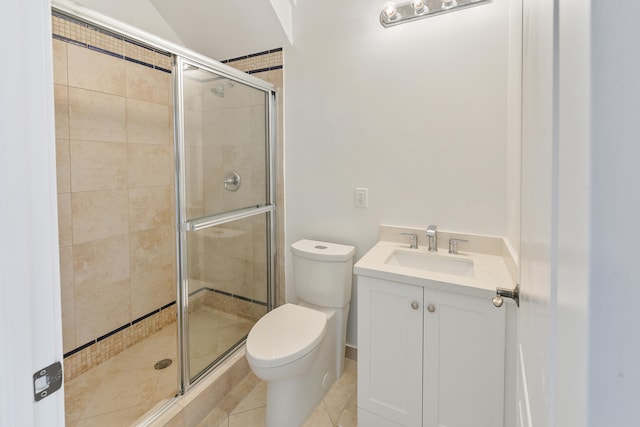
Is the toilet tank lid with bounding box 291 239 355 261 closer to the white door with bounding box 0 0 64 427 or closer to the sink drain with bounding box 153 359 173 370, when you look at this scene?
the sink drain with bounding box 153 359 173 370

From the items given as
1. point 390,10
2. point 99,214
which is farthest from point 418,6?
point 99,214

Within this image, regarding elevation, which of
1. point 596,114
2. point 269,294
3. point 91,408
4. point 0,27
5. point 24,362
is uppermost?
point 0,27

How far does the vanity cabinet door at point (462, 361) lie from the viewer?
1.18 meters

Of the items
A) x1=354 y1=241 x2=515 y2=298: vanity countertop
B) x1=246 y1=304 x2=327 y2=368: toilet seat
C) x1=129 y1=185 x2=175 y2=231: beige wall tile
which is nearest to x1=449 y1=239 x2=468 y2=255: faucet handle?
x1=354 y1=241 x2=515 y2=298: vanity countertop

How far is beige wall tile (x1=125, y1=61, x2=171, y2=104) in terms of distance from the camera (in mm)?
2008

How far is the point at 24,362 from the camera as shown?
45cm

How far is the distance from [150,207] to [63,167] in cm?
59

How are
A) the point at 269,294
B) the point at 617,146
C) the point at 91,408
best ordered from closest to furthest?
1. the point at 617,146
2. the point at 91,408
3. the point at 269,294

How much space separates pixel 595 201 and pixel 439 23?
5.80 ft

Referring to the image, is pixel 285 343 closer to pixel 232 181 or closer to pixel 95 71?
pixel 232 181

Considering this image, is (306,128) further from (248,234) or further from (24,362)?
(24,362)

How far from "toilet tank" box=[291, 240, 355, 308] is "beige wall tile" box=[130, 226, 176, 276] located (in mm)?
1106

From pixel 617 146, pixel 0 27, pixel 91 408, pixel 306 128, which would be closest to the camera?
pixel 617 146

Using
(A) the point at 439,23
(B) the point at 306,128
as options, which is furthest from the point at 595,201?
(B) the point at 306,128
